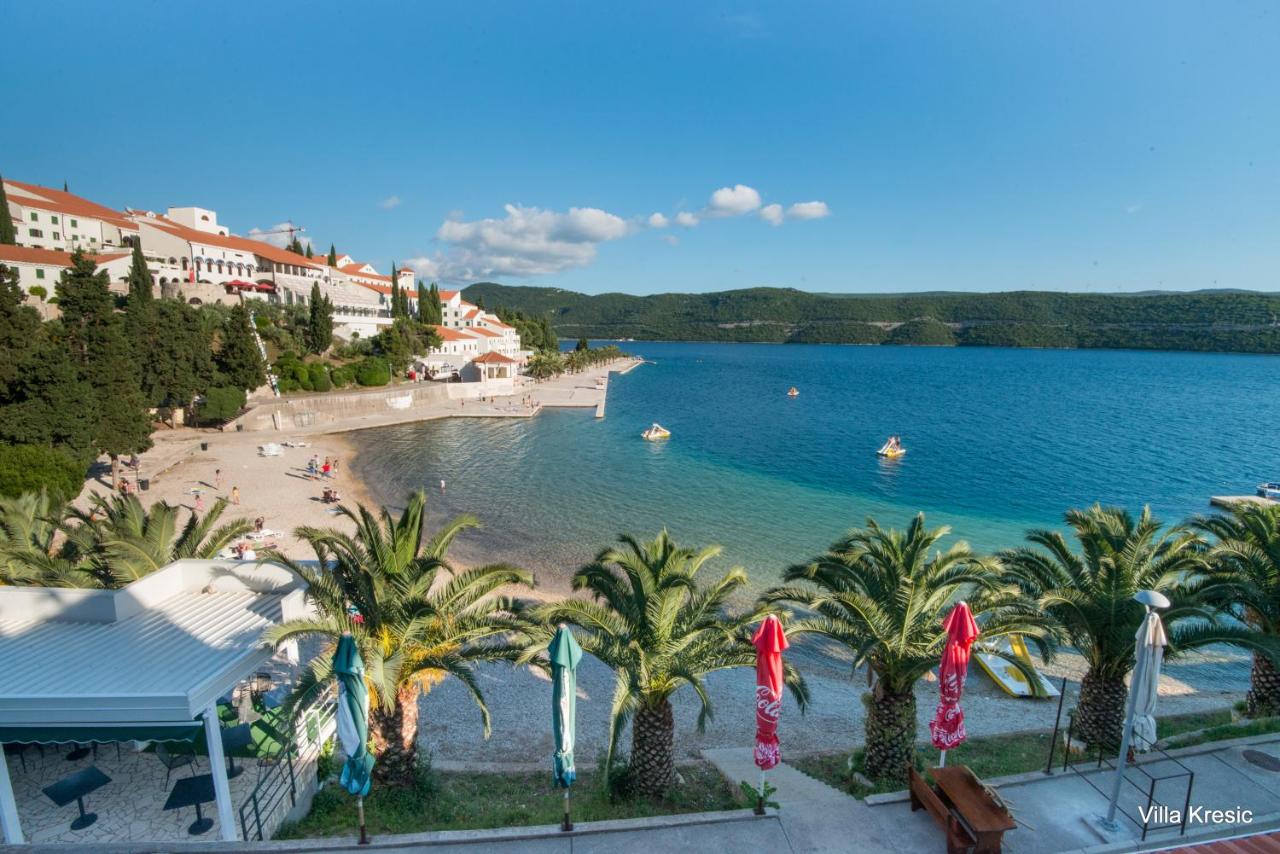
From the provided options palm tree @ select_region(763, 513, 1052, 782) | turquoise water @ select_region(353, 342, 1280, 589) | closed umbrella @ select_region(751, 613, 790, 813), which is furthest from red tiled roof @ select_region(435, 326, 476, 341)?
closed umbrella @ select_region(751, 613, 790, 813)

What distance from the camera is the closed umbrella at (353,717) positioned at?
22.1 feet

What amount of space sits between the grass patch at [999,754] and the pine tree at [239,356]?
46026mm

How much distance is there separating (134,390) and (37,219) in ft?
161

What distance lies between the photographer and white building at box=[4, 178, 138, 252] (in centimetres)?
5678

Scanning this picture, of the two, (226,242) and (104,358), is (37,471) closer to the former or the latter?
(104,358)

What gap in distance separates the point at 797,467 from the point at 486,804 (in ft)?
115

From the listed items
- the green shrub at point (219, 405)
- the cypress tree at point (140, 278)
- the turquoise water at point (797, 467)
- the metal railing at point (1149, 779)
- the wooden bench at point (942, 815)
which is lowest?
the turquoise water at point (797, 467)

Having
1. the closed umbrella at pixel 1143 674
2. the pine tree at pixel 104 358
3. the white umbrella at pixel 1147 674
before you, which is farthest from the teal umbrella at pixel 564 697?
the pine tree at pixel 104 358

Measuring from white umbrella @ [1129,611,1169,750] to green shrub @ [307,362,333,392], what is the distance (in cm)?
5537

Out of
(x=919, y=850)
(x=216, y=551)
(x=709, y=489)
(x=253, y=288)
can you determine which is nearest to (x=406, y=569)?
(x=216, y=551)

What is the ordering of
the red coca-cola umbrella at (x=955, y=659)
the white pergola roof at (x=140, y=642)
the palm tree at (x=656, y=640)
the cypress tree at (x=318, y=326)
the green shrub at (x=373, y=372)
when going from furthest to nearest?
the cypress tree at (x=318, y=326)
the green shrub at (x=373, y=372)
the palm tree at (x=656, y=640)
the red coca-cola umbrella at (x=955, y=659)
the white pergola roof at (x=140, y=642)

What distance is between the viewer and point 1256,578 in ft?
36.1

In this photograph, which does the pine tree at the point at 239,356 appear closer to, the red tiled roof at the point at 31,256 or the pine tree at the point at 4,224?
the red tiled roof at the point at 31,256

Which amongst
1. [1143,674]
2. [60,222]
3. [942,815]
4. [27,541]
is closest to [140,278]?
[60,222]
